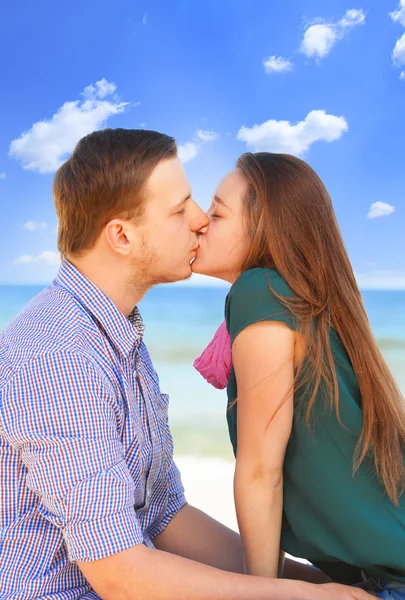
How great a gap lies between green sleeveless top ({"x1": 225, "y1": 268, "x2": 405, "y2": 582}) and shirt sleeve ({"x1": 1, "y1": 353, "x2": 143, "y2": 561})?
48 centimetres

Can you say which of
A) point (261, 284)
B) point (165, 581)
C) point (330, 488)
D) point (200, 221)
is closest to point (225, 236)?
point (200, 221)

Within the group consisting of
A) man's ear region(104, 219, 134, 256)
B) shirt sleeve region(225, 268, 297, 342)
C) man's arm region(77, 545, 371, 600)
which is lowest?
man's arm region(77, 545, 371, 600)

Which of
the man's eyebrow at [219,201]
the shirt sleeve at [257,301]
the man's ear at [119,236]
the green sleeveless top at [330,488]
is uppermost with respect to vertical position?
the man's eyebrow at [219,201]

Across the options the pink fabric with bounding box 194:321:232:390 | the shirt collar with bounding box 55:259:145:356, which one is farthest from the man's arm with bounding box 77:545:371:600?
the pink fabric with bounding box 194:321:232:390

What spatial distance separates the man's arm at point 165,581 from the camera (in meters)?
1.48

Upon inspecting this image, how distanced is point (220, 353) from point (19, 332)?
861 millimetres

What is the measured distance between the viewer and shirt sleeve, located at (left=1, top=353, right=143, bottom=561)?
146cm

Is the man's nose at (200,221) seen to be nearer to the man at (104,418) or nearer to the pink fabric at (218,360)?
the man at (104,418)

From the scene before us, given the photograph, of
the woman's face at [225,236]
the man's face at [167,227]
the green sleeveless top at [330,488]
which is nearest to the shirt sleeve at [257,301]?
the green sleeveless top at [330,488]

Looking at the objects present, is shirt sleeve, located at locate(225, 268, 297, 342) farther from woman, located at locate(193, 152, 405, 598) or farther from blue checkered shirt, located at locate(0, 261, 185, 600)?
blue checkered shirt, located at locate(0, 261, 185, 600)

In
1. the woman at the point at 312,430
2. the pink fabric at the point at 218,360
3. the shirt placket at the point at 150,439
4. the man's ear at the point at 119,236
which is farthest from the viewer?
the pink fabric at the point at 218,360

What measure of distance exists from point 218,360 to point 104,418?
2.72 ft

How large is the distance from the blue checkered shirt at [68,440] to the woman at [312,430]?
314 mm

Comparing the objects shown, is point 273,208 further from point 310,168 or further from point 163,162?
point 163,162
